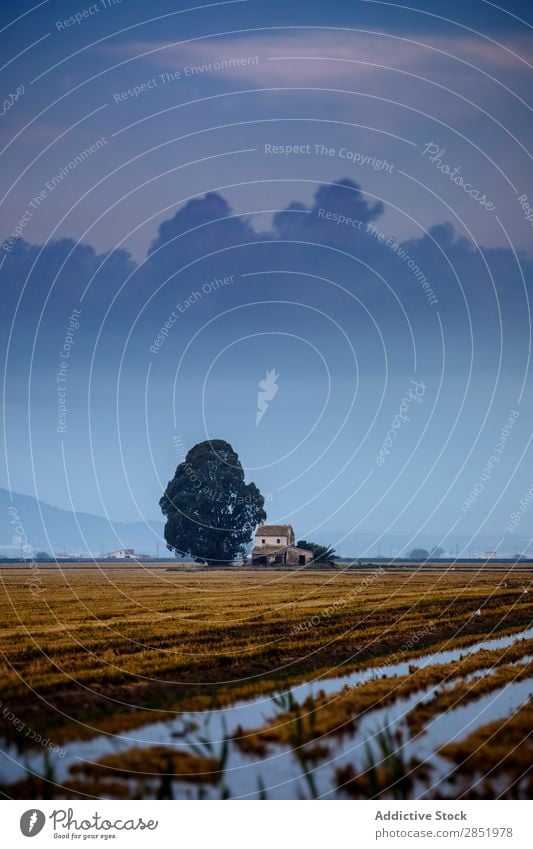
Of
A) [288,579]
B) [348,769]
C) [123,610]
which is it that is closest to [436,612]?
[123,610]

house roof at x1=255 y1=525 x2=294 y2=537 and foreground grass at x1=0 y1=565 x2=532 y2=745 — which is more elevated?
house roof at x1=255 y1=525 x2=294 y2=537

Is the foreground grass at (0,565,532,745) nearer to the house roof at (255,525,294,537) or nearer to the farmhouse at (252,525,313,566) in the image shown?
the farmhouse at (252,525,313,566)

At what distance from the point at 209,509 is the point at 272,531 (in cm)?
508

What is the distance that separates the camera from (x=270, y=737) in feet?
58.0

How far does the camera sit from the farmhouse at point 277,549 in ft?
255

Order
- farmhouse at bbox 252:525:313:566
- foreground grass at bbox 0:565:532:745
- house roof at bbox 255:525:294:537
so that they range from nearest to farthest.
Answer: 1. foreground grass at bbox 0:565:532:745
2. farmhouse at bbox 252:525:313:566
3. house roof at bbox 255:525:294:537

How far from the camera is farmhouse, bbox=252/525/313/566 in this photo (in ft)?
255

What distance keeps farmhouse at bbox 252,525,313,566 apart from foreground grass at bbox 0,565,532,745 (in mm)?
27305

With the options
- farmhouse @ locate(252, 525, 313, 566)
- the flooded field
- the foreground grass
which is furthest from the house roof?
the flooded field

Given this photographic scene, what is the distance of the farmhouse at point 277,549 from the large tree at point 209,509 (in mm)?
1370

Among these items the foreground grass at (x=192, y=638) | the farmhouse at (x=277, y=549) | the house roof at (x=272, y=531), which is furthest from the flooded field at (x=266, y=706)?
the house roof at (x=272, y=531)
